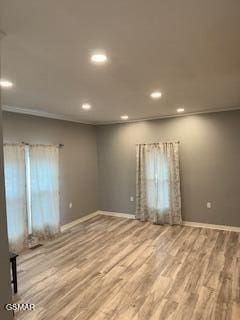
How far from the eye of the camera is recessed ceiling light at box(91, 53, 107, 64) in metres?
1.93

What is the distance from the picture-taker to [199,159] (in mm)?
4953

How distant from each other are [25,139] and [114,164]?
2481 mm

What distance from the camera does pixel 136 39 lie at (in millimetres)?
1669

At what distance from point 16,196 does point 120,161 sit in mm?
2734

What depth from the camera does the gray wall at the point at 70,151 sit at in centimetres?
417

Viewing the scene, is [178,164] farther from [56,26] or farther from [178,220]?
[56,26]

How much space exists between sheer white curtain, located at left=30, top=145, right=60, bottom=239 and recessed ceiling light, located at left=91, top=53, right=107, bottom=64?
277 cm

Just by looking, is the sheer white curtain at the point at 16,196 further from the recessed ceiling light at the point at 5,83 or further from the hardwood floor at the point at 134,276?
the recessed ceiling light at the point at 5,83

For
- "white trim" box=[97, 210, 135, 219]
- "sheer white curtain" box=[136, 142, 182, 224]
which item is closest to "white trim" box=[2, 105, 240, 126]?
"sheer white curtain" box=[136, 142, 182, 224]

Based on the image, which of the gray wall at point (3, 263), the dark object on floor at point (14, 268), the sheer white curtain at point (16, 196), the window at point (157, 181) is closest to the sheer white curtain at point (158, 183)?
the window at point (157, 181)

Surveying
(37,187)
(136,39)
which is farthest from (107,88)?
(37,187)

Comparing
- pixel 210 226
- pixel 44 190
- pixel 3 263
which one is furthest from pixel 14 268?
pixel 210 226

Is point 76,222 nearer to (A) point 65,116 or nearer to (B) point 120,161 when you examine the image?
(B) point 120,161

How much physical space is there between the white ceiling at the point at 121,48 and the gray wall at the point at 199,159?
4.72ft
